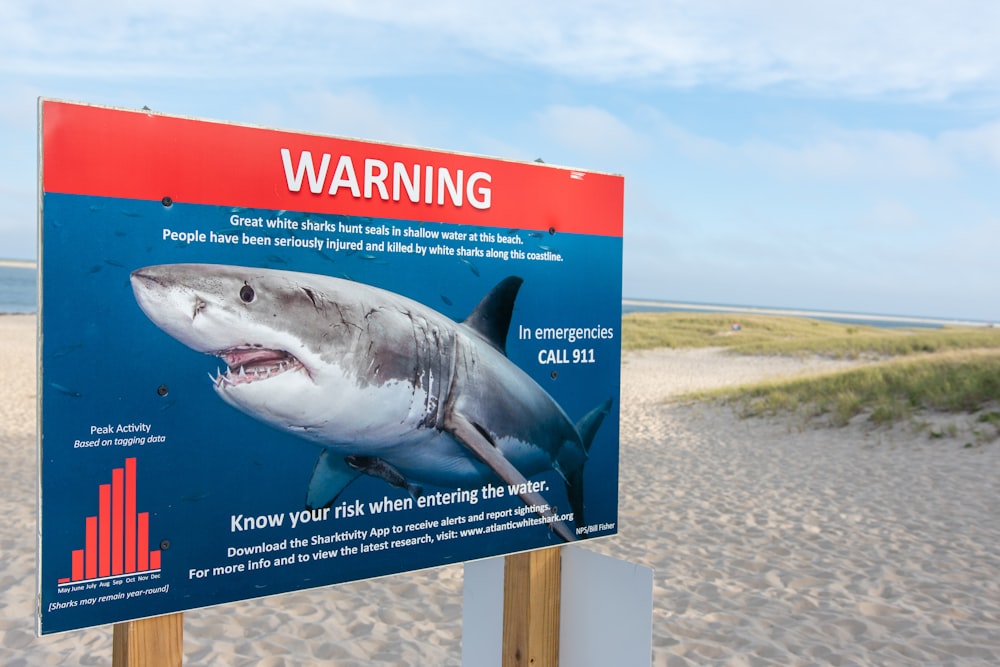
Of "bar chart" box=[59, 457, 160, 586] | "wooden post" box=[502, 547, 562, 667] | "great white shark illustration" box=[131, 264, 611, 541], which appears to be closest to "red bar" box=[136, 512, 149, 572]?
"bar chart" box=[59, 457, 160, 586]

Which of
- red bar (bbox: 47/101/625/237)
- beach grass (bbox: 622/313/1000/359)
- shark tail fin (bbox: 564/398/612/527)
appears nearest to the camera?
red bar (bbox: 47/101/625/237)

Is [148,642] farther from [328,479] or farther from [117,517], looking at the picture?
[328,479]

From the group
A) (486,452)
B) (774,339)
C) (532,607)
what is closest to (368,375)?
(486,452)

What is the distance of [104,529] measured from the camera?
77.0 inches

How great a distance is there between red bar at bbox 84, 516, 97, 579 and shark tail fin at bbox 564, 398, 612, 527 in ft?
5.00

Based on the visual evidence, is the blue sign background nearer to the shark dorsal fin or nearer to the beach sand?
the shark dorsal fin

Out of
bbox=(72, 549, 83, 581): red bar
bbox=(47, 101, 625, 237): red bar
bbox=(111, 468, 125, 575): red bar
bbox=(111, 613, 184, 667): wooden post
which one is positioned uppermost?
bbox=(47, 101, 625, 237): red bar

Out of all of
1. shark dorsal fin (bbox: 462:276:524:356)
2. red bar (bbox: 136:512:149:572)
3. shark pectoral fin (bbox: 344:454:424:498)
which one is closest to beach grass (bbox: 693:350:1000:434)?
shark dorsal fin (bbox: 462:276:524:356)

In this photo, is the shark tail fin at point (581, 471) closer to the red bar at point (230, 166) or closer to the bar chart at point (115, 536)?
the red bar at point (230, 166)

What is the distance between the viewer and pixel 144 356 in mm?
1963

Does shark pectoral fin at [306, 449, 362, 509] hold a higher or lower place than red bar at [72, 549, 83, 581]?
higher

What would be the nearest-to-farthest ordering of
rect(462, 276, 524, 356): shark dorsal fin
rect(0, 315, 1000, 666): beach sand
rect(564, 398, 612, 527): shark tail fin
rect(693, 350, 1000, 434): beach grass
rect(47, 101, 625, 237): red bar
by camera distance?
rect(47, 101, 625, 237): red bar
rect(462, 276, 524, 356): shark dorsal fin
rect(564, 398, 612, 527): shark tail fin
rect(0, 315, 1000, 666): beach sand
rect(693, 350, 1000, 434): beach grass

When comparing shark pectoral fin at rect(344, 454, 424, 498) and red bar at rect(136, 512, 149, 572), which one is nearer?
red bar at rect(136, 512, 149, 572)

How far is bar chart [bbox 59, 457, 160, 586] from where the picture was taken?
1.94m
